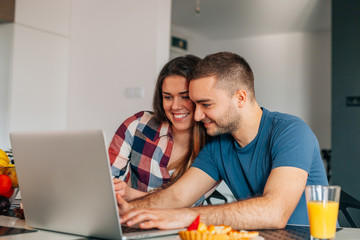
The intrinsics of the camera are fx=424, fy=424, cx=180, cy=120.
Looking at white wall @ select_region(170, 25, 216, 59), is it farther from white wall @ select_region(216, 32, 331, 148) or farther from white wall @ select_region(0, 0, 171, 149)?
white wall @ select_region(0, 0, 171, 149)

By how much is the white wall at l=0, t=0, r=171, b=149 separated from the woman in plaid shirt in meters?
1.80

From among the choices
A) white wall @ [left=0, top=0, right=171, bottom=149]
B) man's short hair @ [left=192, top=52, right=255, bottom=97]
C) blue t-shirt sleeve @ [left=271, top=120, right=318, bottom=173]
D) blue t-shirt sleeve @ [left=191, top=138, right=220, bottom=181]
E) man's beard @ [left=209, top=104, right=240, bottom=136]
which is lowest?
blue t-shirt sleeve @ [left=191, top=138, right=220, bottom=181]

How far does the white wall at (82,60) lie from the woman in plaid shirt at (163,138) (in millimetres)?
1802

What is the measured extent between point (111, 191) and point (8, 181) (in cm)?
62

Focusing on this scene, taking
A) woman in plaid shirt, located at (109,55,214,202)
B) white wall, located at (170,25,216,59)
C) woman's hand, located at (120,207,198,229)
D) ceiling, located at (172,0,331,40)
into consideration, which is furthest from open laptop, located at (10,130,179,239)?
white wall, located at (170,25,216,59)

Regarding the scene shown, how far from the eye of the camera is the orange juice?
0.96m

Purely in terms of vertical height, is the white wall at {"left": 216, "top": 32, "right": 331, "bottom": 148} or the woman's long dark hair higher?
the white wall at {"left": 216, "top": 32, "right": 331, "bottom": 148}

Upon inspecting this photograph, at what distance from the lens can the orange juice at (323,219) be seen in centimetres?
96

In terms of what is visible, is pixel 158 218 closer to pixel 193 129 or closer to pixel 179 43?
pixel 193 129

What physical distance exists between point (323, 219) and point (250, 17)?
5043 millimetres

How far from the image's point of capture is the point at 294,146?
4.60 ft

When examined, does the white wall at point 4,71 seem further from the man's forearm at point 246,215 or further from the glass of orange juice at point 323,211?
the glass of orange juice at point 323,211

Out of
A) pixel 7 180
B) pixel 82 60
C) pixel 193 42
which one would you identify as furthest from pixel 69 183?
pixel 193 42

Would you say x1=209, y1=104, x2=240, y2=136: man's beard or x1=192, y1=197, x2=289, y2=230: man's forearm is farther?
x1=209, y1=104, x2=240, y2=136: man's beard
